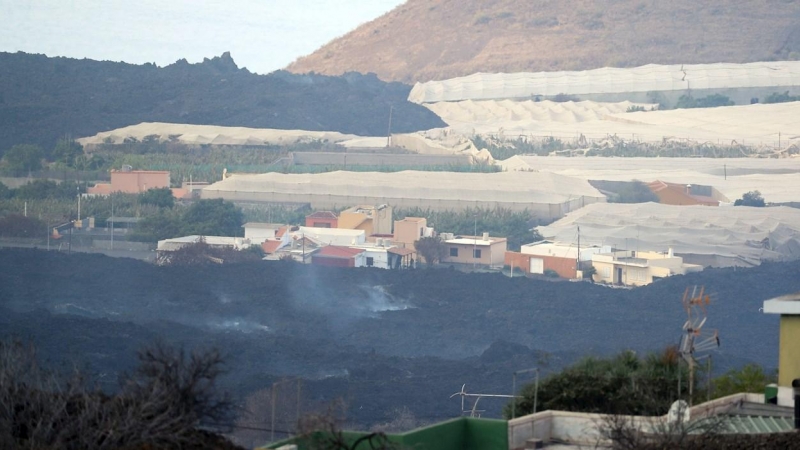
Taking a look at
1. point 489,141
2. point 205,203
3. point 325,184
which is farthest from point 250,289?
point 489,141

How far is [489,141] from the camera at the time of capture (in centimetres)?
5862

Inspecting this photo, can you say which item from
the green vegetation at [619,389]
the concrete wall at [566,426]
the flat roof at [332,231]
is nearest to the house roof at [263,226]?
the flat roof at [332,231]

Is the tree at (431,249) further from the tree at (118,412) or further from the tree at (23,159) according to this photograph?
the tree at (118,412)

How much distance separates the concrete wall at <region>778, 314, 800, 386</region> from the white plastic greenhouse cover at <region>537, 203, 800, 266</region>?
3141 centimetres

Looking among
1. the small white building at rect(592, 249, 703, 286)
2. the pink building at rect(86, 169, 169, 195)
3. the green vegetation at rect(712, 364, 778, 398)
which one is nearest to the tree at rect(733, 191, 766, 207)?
the small white building at rect(592, 249, 703, 286)

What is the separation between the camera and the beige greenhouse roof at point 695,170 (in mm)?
47969

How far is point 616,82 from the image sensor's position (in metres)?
76.9

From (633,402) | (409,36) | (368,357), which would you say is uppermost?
(409,36)

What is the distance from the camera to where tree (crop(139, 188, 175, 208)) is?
44.0 meters

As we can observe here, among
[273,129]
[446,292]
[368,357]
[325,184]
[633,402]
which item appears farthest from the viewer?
[273,129]

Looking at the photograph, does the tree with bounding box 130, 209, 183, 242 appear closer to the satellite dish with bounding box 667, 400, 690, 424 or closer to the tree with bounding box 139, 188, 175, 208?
the tree with bounding box 139, 188, 175, 208

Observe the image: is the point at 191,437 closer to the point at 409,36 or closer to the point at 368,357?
the point at 368,357

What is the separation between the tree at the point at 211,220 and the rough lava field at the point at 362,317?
3.13 m

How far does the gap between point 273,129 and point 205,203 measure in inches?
845
